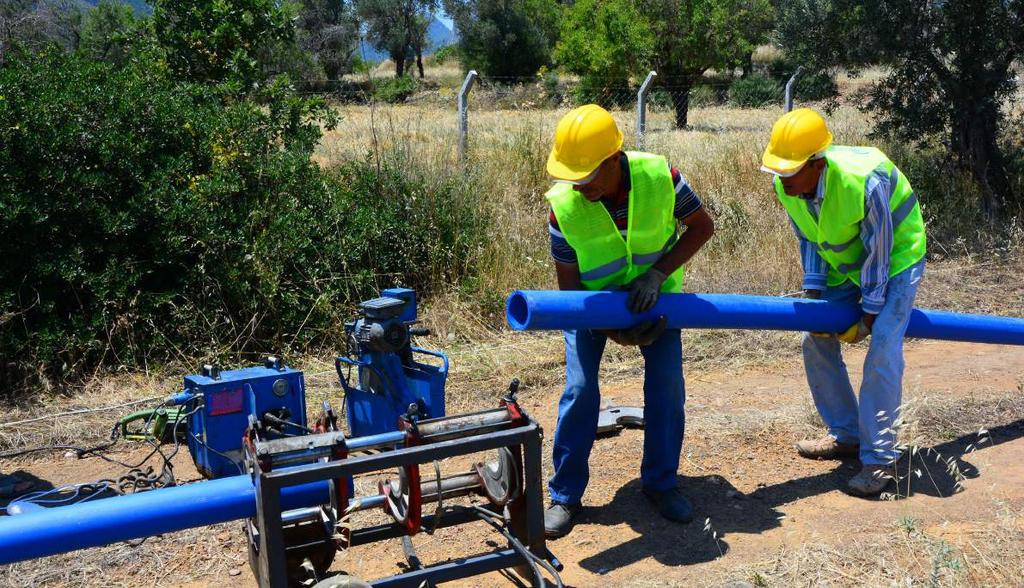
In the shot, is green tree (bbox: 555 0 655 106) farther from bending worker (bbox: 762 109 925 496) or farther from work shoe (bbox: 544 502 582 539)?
work shoe (bbox: 544 502 582 539)

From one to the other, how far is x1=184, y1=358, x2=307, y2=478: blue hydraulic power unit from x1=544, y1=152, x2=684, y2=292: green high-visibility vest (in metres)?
1.78

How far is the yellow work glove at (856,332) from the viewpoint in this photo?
438cm

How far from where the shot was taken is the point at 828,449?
15.9 feet

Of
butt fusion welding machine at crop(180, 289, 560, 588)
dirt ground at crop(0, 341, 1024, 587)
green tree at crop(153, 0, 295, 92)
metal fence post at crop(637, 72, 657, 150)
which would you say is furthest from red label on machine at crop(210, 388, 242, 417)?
metal fence post at crop(637, 72, 657, 150)

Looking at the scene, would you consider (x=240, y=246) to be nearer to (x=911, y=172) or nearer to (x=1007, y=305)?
(x=1007, y=305)

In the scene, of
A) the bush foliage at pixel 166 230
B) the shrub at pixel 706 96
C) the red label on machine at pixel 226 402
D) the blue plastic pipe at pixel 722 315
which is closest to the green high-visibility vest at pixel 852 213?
the blue plastic pipe at pixel 722 315

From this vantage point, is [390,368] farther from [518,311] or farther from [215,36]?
[215,36]

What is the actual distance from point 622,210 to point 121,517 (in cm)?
227

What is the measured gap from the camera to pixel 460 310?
7.55 meters

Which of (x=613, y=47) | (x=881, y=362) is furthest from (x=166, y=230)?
(x=613, y=47)

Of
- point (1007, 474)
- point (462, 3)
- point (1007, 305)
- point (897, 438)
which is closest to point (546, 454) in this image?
point (897, 438)

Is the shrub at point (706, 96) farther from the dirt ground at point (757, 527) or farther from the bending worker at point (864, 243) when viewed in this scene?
the bending worker at point (864, 243)

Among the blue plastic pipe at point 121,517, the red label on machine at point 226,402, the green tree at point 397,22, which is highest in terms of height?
the green tree at point 397,22

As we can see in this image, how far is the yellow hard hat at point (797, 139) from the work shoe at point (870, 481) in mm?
1499
